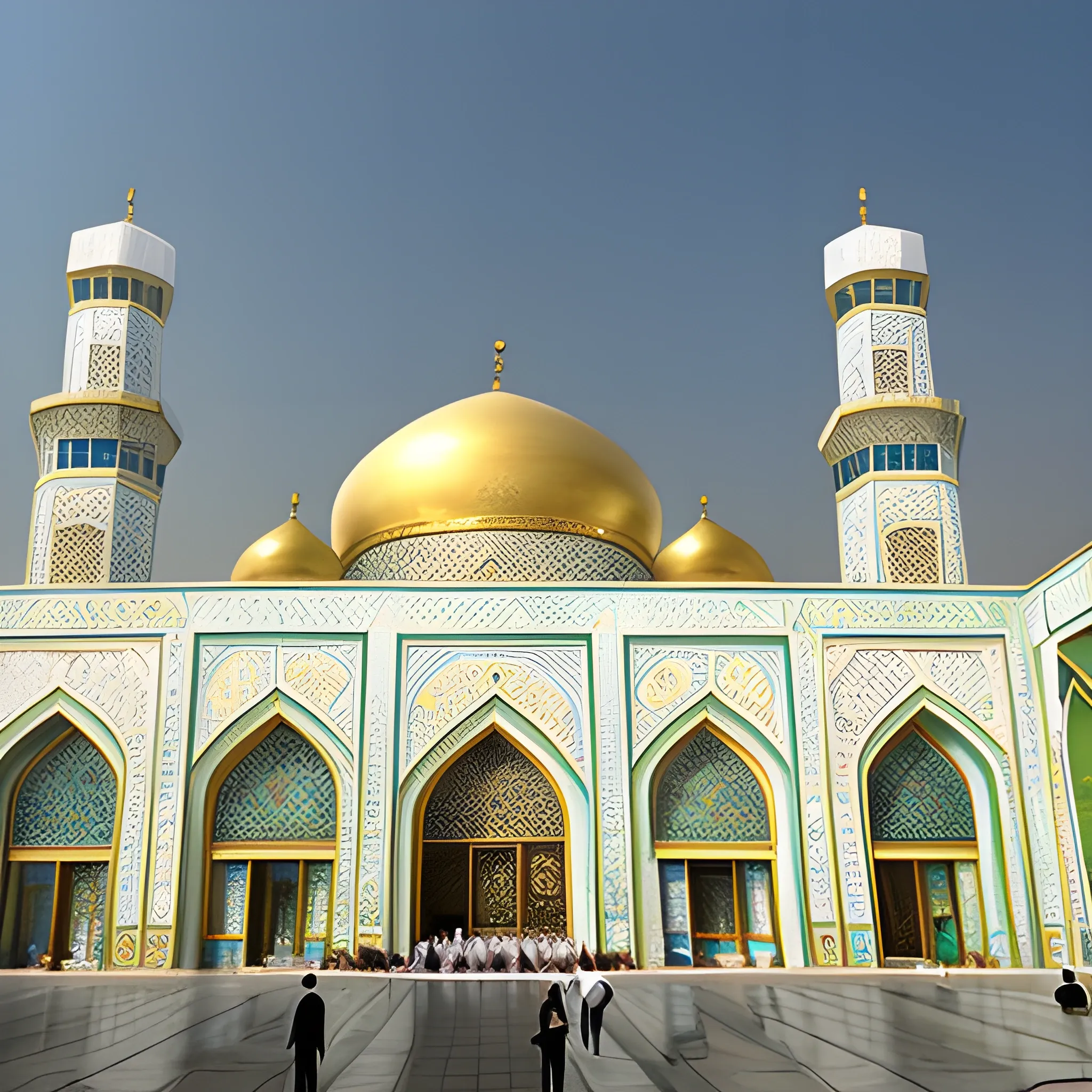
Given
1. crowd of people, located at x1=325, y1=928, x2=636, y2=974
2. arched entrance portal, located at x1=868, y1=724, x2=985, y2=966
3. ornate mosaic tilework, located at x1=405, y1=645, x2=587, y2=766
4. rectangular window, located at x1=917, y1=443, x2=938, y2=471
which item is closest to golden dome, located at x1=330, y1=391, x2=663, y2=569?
ornate mosaic tilework, located at x1=405, y1=645, x2=587, y2=766

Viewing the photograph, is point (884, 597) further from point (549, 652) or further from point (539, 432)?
point (539, 432)

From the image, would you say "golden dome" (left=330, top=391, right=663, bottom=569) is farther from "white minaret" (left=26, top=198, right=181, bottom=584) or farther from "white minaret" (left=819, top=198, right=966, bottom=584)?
"white minaret" (left=819, top=198, right=966, bottom=584)

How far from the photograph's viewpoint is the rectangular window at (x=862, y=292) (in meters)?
11.2

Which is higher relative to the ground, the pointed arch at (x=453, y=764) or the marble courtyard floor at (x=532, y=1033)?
the pointed arch at (x=453, y=764)

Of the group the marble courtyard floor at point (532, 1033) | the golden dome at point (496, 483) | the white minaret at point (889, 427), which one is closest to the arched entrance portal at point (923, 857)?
the marble courtyard floor at point (532, 1033)

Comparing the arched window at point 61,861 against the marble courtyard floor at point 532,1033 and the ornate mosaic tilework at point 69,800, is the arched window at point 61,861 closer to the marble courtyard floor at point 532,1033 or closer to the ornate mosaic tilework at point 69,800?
the ornate mosaic tilework at point 69,800

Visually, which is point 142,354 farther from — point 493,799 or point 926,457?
point 926,457

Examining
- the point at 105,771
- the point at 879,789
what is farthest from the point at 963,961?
the point at 105,771

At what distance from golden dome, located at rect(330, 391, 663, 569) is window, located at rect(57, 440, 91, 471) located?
2.45 meters

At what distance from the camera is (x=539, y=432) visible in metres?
11.5

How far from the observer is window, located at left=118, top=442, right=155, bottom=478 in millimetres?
10477

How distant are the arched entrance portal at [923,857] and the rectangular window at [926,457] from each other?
8.45ft

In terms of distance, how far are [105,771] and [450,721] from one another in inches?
101

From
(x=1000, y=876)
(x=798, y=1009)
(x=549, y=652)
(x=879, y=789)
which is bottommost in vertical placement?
(x=798, y=1009)
